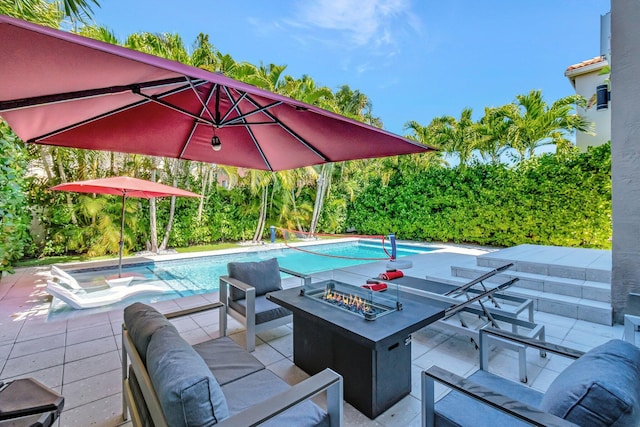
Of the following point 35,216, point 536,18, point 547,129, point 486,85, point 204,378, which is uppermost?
point 486,85

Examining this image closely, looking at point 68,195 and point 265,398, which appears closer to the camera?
point 265,398

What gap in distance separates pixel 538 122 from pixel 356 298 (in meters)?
10.6

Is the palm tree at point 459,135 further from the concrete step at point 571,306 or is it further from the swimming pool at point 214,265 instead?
the concrete step at point 571,306

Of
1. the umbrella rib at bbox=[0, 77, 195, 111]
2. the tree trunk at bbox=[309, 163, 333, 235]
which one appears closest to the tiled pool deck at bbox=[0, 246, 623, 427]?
the umbrella rib at bbox=[0, 77, 195, 111]

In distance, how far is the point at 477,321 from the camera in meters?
3.98

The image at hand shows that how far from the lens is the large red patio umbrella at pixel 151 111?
1.57 m

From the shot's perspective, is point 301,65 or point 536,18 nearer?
point 536,18

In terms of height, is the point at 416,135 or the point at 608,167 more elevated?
the point at 416,135

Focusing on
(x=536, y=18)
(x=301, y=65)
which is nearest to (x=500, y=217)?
(x=536, y=18)

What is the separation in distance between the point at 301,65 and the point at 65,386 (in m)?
19.2

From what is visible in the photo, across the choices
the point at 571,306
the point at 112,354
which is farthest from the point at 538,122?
the point at 112,354

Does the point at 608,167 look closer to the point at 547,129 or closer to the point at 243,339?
the point at 547,129

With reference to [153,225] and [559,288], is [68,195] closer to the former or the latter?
[153,225]

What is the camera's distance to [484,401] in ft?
4.77
